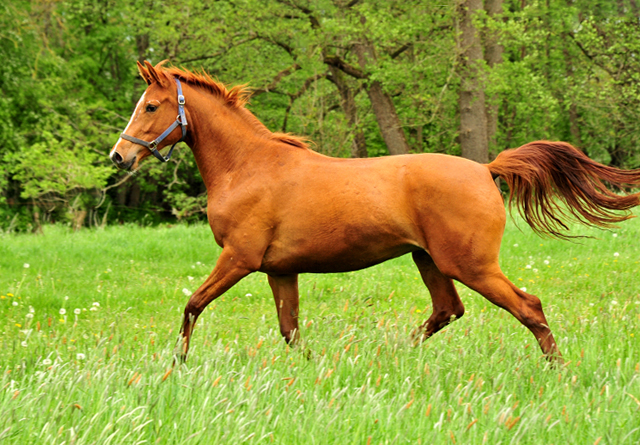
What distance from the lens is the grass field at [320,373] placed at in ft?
Result: 9.87

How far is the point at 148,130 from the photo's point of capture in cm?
498

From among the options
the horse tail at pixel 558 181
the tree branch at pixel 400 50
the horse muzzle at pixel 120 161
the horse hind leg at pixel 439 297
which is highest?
the tree branch at pixel 400 50

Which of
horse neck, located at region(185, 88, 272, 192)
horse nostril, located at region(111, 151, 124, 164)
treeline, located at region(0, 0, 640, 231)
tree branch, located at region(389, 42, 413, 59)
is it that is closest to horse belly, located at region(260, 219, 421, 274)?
→ horse neck, located at region(185, 88, 272, 192)

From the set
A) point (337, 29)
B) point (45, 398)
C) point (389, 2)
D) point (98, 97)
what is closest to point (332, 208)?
point (45, 398)

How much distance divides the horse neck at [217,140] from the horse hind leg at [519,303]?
80.4 inches

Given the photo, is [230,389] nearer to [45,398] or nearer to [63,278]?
[45,398]

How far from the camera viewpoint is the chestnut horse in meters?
4.52

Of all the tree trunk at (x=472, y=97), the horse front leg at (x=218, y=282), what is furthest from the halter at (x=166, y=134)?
the tree trunk at (x=472, y=97)

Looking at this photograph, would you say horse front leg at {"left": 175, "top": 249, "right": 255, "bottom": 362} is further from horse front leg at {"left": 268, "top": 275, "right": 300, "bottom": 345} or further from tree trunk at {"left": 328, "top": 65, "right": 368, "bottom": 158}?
tree trunk at {"left": 328, "top": 65, "right": 368, "bottom": 158}

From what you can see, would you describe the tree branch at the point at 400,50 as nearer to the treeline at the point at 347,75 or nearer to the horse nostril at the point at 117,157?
the treeline at the point at 347,75

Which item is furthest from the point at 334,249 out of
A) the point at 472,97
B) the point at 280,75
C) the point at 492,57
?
the point at 492,57

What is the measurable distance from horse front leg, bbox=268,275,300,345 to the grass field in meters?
0.14

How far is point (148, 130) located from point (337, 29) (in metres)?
12.9

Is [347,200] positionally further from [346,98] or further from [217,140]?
[346,98]
